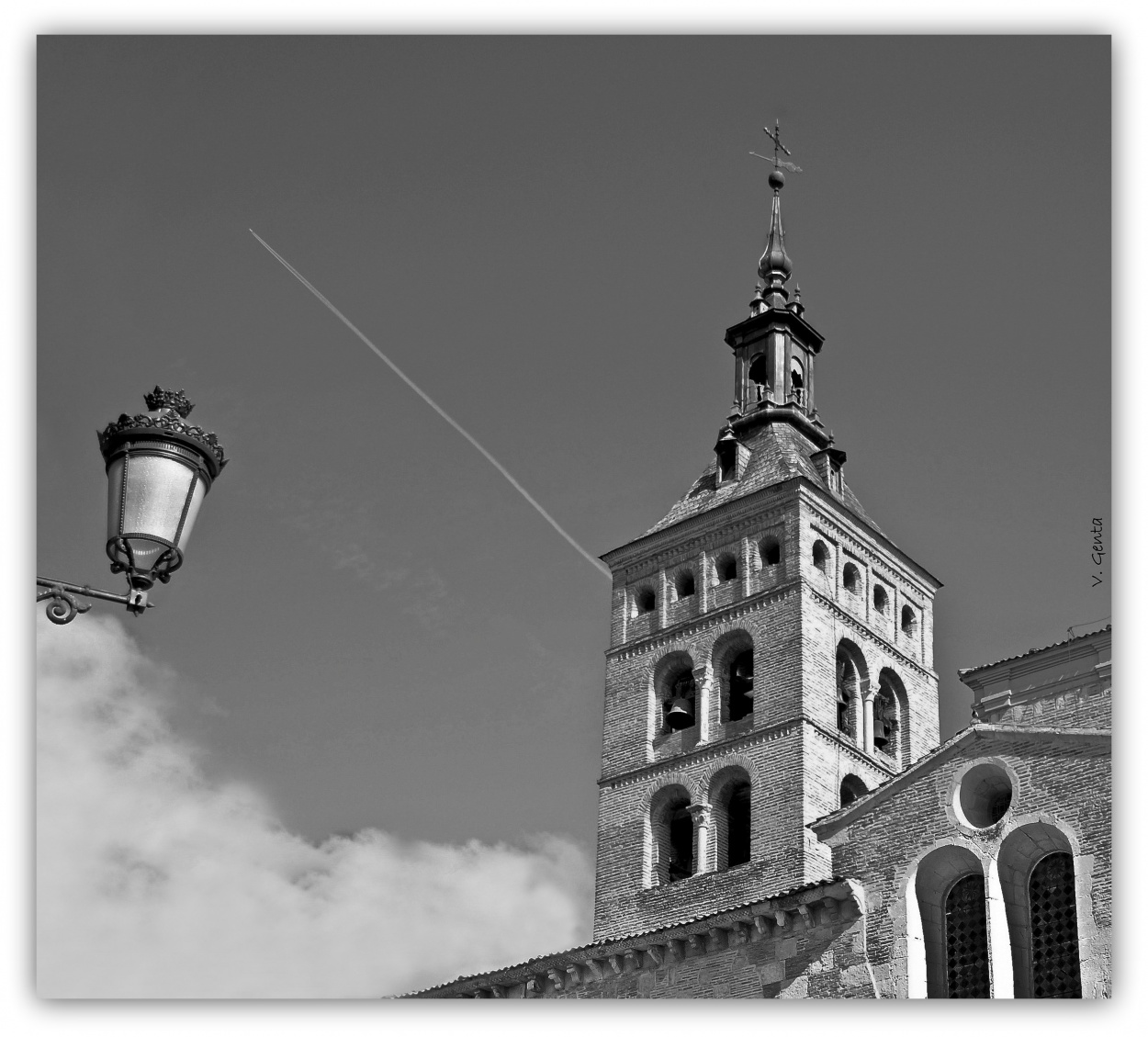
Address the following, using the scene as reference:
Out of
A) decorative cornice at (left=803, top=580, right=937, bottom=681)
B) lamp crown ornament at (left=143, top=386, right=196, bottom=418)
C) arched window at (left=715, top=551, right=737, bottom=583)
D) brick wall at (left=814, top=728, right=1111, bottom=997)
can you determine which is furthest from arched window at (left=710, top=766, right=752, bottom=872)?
lamp crown ornament at (left=143, top=386, right=196, bottom=418)

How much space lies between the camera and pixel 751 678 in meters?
41.4

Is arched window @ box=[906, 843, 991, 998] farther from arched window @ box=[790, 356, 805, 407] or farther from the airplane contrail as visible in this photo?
arched window @ box=[790, 356, 805, 407]

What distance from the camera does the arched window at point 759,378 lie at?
157 feet

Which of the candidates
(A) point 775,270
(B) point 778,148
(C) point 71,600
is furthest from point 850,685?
(C) point 71,600

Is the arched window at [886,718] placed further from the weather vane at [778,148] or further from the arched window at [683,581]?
the weather vane at [778,148]

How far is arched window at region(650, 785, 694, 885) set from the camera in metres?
40.0

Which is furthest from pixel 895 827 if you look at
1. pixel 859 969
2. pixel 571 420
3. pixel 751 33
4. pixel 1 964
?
pixel 1 964

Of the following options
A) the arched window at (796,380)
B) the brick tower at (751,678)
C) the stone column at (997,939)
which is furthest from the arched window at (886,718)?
the stone column at (997,939)

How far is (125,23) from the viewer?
1688 centimetres

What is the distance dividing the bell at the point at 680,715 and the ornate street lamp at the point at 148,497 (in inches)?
1205

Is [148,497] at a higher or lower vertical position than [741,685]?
lower

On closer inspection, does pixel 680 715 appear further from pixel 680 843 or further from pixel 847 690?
pixel 847 690

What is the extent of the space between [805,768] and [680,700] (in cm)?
432

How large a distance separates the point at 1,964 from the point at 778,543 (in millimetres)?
28781
